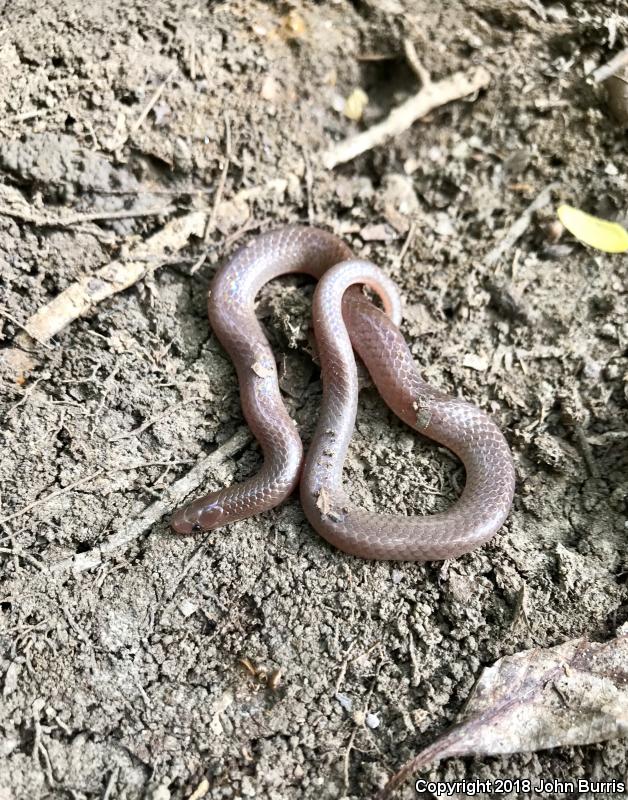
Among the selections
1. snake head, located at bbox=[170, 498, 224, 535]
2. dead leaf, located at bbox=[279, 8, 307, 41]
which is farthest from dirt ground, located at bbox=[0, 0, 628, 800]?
snake head, located at bbox=[170, 498, 224, 535]

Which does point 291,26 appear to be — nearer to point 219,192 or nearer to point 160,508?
point 219,192

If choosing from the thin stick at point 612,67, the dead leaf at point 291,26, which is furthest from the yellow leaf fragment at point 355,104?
the thin stick at point 612,67

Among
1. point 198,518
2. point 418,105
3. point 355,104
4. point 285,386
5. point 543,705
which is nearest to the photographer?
point 543,705

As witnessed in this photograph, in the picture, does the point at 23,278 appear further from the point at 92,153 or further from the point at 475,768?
the point at 475,768

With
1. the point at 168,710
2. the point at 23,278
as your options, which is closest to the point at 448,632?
the point at 168,710

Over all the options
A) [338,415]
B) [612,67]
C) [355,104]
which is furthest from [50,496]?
[612,67]

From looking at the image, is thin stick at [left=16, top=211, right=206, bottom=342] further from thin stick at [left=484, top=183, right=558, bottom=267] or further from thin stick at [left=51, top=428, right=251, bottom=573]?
thin stick at [left=484, top=183, right=558, bottom=267]
